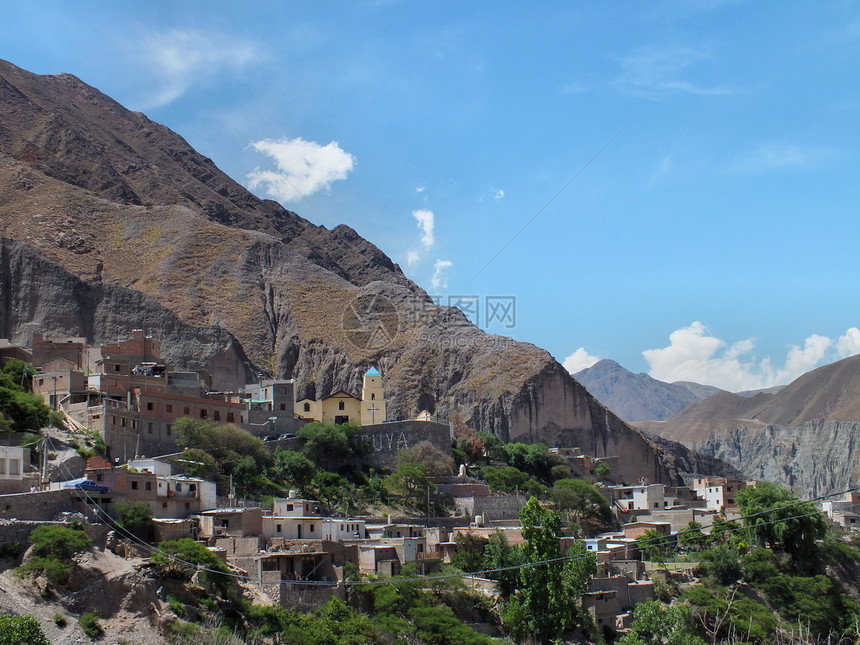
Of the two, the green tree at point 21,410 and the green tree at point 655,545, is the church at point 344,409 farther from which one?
the green tree at point 21,410

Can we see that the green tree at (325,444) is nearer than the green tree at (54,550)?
No

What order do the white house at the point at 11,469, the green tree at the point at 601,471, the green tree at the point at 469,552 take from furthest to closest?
the green tree at the point at 601,471, the green tree at the point at 469,552, the white house at the point at 11,469

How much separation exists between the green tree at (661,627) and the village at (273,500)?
2444mm

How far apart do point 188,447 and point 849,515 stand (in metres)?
42.7

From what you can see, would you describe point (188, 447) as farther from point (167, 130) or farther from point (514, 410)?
point (167, 130)

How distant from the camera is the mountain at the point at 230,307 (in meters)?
89.4

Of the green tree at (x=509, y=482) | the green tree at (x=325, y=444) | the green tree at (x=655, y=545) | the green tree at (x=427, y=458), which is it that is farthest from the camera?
the green tree at (x=509, y=482)

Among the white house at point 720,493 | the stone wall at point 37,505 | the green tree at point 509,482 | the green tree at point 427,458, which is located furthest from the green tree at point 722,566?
the stone wall at point 37,505

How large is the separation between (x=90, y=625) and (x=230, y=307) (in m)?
74.9

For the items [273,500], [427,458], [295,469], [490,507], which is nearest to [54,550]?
[273,500]

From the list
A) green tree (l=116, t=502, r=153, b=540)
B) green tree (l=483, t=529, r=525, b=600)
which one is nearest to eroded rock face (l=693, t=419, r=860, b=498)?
green tree (l=483, t=529, r=525, b=600)

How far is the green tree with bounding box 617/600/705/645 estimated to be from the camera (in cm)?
4041

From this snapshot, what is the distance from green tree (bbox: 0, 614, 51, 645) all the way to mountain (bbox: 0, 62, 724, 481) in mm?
53648

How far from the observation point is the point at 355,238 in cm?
15300
